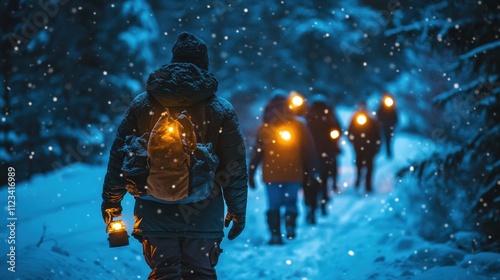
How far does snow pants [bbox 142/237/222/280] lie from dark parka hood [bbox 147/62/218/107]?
1057mm

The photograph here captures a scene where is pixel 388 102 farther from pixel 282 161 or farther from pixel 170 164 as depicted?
pixel 170 164

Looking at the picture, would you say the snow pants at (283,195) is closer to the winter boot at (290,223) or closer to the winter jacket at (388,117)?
the winter boot at (290,223)

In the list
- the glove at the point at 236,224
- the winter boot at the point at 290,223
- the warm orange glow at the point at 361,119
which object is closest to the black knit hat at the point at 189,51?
the glove at the point at 236,224

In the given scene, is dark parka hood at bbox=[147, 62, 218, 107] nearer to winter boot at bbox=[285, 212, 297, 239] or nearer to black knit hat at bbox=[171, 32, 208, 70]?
black knit hat at bbox=[171, 32, 208, 70]

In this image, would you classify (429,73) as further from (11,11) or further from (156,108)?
(156,108)

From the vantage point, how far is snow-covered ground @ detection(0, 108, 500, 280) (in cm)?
641

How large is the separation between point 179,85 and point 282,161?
538 cm

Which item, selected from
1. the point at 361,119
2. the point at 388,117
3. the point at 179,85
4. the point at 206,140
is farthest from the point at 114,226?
the point at 388,117

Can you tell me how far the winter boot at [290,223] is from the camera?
31.2 ft

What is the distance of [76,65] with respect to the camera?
14297mm

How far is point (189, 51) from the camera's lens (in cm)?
472

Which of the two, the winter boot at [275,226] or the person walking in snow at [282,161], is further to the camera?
the person walking in snow at [282,161]

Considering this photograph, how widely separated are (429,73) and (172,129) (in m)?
14.4

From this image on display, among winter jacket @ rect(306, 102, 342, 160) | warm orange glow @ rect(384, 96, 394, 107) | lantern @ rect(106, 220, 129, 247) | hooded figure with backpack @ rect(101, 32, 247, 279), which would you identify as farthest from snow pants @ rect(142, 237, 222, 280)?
warm orange glow @ rect(384, 96, 394, 107)
